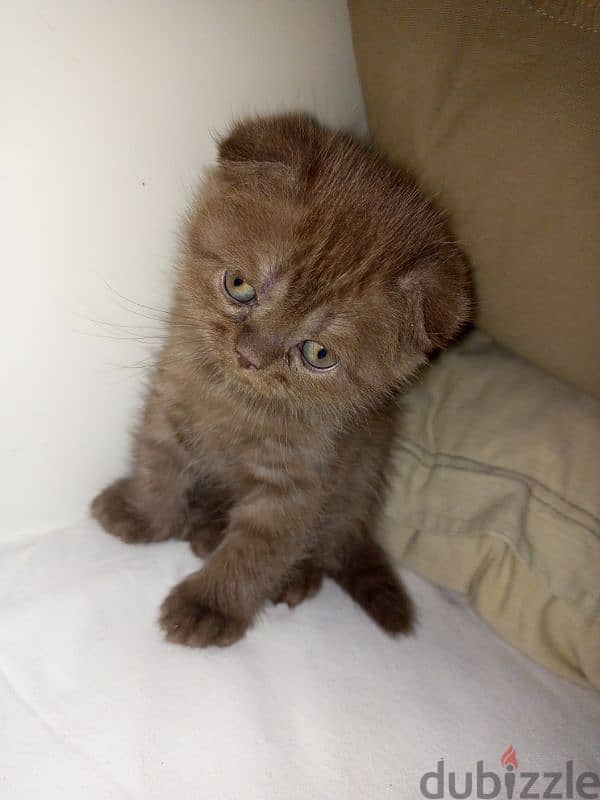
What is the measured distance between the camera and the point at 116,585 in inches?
49.6

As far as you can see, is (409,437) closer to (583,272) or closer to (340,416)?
(340,416)

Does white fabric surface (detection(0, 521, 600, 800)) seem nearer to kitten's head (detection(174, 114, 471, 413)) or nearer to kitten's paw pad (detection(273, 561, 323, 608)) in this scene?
kitten's paw pad (detection(273, 561, 323, 608))

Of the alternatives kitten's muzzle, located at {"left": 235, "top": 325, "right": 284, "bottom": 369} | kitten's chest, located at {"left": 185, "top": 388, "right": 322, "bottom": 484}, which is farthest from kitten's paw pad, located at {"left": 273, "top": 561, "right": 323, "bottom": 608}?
kitten's muzzle, located at {"left": 235, "top": 325, "right": 284, "bottom": 369}

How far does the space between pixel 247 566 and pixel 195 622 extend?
13 centimetres

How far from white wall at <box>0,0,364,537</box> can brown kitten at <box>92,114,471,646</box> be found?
8 centimetres

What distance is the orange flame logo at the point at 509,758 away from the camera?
109 centimetres

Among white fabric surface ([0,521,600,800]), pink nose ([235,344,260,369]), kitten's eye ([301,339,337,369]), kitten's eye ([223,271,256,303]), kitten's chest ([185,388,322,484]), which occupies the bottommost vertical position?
white fabric surface ([0,521,600,800])

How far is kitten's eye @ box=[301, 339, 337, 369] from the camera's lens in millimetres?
1063

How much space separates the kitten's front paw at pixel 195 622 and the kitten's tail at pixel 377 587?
0.23m

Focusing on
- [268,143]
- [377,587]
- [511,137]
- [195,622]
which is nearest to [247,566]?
[195,622]

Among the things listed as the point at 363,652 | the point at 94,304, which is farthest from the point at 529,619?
the point at 94,304

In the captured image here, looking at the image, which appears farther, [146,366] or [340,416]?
[146,366]

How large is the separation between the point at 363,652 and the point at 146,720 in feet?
1.25

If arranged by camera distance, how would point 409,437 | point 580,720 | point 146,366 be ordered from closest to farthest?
point 580,720 → point 146,366 → point 409,437
